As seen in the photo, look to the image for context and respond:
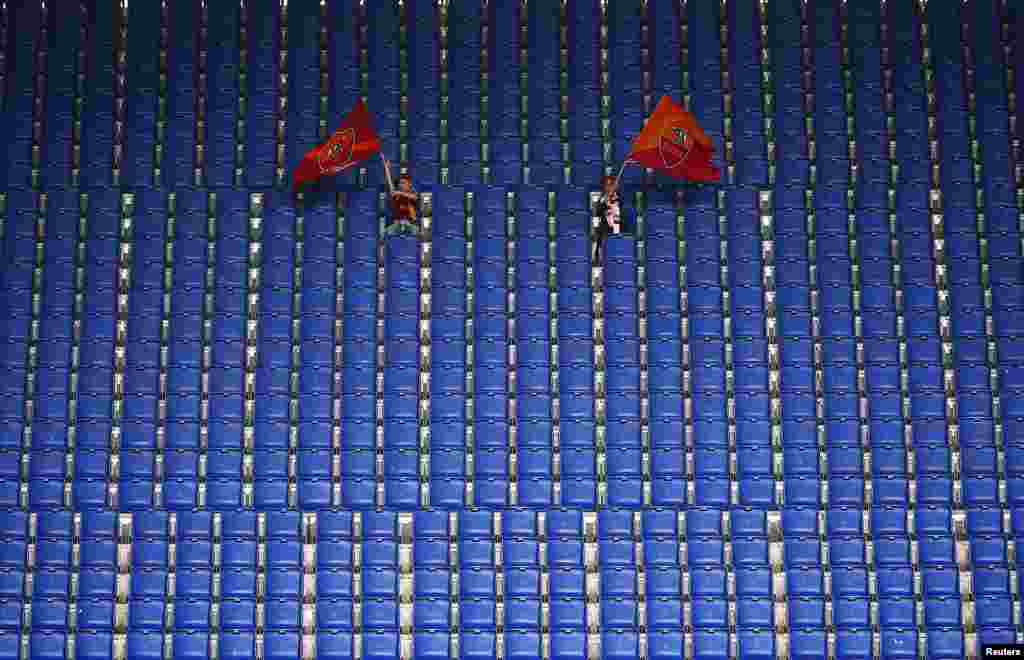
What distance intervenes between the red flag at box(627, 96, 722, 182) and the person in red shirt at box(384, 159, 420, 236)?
2846 mm

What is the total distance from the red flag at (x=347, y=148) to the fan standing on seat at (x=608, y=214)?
2.99 metres

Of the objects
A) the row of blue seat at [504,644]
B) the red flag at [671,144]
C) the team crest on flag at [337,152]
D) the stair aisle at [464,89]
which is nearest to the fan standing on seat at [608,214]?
the red flag at [671,144]

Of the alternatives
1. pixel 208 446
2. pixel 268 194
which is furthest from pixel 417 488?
pixel 268 194

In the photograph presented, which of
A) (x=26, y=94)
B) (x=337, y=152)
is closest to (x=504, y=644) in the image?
(x=337, y=152)

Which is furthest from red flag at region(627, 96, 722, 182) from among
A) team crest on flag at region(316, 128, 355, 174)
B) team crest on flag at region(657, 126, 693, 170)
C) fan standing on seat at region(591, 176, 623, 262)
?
team crest on flag at region(316, 128, 355, 174)

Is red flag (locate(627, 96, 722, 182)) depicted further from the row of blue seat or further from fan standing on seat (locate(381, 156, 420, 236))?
the row of blue seat

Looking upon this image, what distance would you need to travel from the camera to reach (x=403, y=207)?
20.2 meters

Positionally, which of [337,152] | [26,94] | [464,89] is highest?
[464,89]

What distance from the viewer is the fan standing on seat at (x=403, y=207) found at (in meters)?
20.2

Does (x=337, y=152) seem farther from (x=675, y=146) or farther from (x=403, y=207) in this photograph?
(x=675, y=146)

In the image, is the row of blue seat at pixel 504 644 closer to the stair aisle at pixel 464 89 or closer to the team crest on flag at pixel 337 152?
the team crest on flag at pixel 337 152

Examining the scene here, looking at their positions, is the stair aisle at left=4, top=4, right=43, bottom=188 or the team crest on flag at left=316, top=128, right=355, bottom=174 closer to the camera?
the team crest on flag at left=316, top=128, right=355, bottom=174

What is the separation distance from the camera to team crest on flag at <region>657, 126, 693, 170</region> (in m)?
20.2

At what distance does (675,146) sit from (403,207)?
11.7 ft
